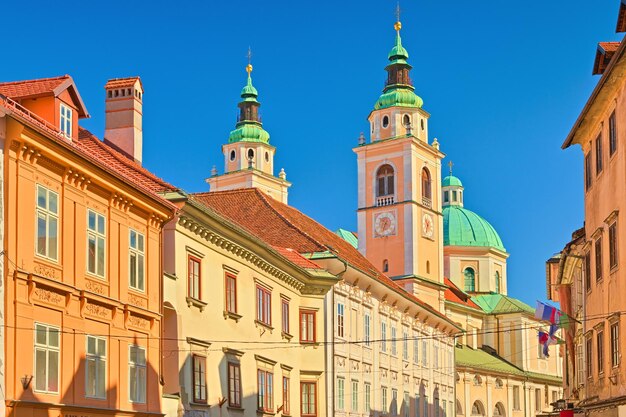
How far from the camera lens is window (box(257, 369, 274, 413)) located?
40562 mm

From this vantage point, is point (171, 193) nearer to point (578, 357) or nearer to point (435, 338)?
point (578, 357)

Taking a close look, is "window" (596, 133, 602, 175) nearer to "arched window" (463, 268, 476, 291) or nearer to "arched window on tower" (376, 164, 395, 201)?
"arched window on tower" (376, 164, 395, 201)

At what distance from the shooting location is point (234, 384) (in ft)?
125

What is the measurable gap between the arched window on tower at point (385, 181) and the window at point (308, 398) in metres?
57.8

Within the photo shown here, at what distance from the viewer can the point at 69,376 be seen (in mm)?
25047

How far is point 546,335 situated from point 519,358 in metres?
75.1

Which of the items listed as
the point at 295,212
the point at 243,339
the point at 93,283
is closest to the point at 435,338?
the point at 295,212

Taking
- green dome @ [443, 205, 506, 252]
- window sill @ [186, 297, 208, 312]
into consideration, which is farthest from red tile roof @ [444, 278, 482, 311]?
window sill @ [186, 297, 208, 312]

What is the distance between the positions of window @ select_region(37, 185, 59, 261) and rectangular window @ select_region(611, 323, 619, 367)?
14841 mm

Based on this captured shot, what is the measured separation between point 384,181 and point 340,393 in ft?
184

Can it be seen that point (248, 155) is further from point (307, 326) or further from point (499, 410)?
point (307, 326)

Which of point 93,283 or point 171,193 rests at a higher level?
point 171,193

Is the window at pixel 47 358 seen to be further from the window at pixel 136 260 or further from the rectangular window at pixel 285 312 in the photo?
the rectangular window at pixel 285 312

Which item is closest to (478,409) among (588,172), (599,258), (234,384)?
(234,384)
